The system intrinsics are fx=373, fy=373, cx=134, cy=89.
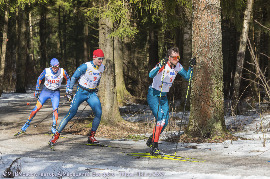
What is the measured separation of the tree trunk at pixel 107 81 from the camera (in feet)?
39.1

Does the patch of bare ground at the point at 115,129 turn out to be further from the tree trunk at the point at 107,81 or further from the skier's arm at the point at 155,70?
the skier's arm at the point at 155,70

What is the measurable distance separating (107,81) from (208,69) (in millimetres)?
4117

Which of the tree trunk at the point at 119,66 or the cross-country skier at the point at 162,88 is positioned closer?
the cross-country skier at the point at 162,88

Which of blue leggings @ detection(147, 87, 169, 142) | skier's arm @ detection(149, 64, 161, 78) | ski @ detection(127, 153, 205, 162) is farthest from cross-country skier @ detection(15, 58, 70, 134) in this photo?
skier's arm @ detection(149, 64, 161, 78)

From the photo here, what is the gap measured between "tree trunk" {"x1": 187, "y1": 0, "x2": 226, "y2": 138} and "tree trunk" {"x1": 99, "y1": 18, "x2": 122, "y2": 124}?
3759 millimetres

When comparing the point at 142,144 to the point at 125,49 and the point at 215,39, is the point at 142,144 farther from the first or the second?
the point at 125,49

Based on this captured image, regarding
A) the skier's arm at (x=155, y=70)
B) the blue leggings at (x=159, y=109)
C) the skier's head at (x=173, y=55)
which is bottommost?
the blue leggings at (x=159, y=109)

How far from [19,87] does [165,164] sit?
70.6 ft

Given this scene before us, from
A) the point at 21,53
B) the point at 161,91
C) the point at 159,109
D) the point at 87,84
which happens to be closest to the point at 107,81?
the point at 87,84

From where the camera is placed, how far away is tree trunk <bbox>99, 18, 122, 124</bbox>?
39.1 ft

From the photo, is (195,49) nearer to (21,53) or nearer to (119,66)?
(119,66)

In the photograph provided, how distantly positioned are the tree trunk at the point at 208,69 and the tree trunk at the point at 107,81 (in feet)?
12.3

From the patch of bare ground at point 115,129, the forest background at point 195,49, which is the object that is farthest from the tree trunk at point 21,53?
the patch of bare ground at point 115,129

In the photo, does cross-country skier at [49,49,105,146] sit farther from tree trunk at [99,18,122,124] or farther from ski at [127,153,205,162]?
tree trunk at [99,18,122,124]
